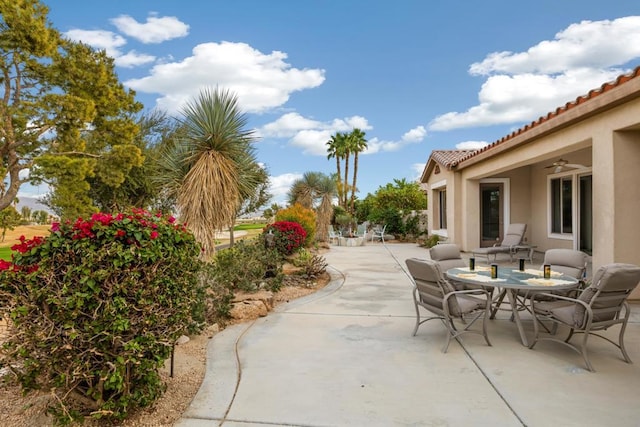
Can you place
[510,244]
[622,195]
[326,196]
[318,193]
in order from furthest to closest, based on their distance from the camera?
[318,193] < [326,196] < [510,244] < [622,195]

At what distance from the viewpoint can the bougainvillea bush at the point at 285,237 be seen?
11289mm

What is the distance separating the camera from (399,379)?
3.69 metres

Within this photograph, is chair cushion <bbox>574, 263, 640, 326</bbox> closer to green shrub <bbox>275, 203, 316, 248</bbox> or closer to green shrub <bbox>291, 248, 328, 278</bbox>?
green shrub <bbox>291, 248, 328, 278</bbox>

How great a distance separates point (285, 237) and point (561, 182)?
8774 millimetres

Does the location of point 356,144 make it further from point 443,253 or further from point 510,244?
point 443,253

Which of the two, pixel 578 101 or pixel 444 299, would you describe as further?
pixel 578 101

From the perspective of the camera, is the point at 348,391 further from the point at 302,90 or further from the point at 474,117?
the point at 474,117

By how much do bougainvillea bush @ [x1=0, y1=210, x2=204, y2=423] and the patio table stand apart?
147 inches

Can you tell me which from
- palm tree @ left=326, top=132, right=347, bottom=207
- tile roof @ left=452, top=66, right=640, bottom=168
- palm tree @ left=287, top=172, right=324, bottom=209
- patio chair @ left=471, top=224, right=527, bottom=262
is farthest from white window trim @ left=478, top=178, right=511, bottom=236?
palm tree @ left=326, top=132, right=347, bottom=207

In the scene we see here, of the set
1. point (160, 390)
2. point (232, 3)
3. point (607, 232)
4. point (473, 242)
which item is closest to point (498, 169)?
point (473, 242)

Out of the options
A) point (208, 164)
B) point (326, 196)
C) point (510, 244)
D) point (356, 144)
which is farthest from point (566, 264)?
point (356, 144)

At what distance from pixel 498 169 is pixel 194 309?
9610 millimetres

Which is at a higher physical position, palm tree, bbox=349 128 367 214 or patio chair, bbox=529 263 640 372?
palm tree, bbox=349 128 367 214

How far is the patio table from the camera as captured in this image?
4555mm
